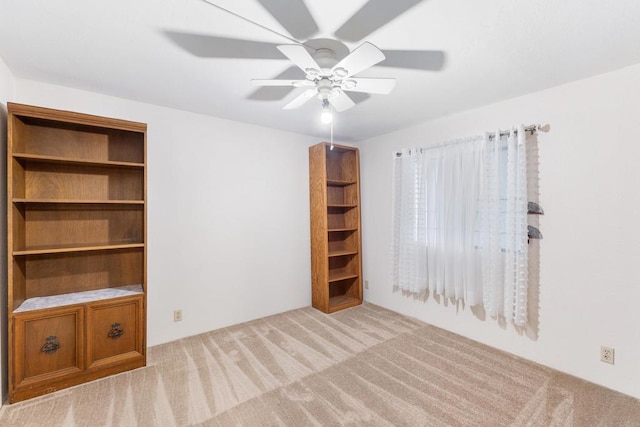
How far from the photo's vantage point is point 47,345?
199cm

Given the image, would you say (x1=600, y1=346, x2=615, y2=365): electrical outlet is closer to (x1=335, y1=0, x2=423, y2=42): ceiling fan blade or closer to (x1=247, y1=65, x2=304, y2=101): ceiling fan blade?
(x1=335, y1=0, x2=423, y2=42): ceiling fan blade

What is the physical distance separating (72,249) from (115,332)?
2.40 feet

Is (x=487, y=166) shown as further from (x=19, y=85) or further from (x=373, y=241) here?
(x=19, y=85)

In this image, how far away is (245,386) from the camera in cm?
207

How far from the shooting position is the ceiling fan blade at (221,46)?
162cm

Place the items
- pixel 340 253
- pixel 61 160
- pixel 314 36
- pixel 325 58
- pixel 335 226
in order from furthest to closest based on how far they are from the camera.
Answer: pixel 335 226 → pixel 340 253 → pixel 61 160 → pixel 325 58 → pixel 314 36

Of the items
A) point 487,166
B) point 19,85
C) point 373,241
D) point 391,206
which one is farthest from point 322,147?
point 19,85

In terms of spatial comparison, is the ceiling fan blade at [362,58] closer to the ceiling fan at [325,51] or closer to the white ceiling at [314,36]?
the ceiling fan at [325,51]

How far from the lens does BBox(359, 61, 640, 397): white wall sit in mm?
1957

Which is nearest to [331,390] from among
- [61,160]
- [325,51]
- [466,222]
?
[466,222]

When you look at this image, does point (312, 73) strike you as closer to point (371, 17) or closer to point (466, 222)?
point (371, 17)

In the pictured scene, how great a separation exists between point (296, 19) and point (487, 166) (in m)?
2.12

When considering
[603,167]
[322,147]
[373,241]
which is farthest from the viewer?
[373,241]

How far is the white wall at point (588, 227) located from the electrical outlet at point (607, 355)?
2 cm
